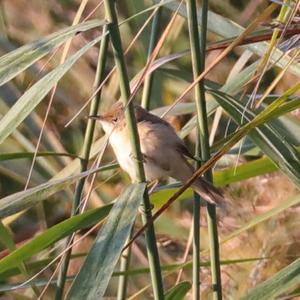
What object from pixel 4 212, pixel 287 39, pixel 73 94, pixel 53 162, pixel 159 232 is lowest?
pixel 4 212

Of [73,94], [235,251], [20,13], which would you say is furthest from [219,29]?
[20,13]

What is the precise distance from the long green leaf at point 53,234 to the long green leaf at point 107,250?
0.10 m

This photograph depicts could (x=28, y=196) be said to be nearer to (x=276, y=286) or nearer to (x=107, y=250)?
(x=107, y=250)

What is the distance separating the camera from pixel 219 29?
134 cm

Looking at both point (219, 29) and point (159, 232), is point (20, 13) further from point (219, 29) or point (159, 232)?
point (219, 29)

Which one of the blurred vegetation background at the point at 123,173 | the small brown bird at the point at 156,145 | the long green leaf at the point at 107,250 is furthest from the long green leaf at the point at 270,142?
the blurred vegetation background at the point at 123,173

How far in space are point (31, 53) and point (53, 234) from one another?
216 mm

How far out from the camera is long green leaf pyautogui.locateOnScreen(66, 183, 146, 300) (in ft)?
3.01

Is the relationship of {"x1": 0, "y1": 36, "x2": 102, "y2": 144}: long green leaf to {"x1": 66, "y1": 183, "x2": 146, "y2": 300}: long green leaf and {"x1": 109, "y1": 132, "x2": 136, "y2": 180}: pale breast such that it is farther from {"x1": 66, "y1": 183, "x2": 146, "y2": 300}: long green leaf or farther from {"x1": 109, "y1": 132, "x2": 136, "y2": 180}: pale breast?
{"x1": 109, "y1": 132, "x2": 136, "y2": 180}: pale breast

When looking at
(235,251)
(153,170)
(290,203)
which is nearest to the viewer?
(290,203)

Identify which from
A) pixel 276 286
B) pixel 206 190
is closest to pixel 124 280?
pixel 206 190

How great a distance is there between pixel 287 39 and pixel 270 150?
0.12 metres

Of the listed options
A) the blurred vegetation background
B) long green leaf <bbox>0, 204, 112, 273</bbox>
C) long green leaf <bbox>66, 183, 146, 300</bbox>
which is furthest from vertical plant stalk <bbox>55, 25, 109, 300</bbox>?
the blurred vegetation background

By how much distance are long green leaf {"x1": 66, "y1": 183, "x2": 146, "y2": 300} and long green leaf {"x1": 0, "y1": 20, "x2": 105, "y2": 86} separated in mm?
161
